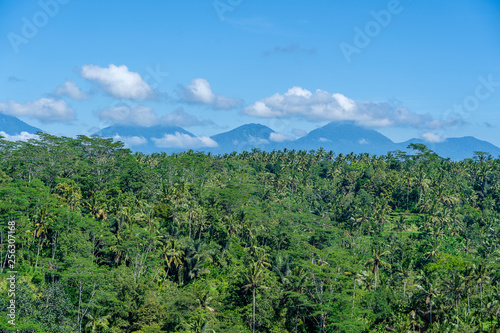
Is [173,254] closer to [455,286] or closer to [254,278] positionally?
[254,278]

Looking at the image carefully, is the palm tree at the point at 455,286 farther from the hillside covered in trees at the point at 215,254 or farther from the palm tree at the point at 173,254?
the palm tree at the point at 173,254

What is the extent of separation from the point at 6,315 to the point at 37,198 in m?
24.4

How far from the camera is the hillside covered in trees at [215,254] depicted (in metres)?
54.0

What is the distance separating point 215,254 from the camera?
254 ft

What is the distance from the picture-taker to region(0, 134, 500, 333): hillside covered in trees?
177ft

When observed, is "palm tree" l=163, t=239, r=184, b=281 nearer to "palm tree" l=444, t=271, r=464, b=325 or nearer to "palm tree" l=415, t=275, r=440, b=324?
"palm tree" l=415, t=275, r=440, b=324

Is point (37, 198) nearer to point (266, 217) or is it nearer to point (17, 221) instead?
point (17, 221)

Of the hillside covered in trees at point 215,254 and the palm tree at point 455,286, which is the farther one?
the palm tree at point 455,286

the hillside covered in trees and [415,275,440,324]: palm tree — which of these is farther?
[415,275,440,324]: palm tree

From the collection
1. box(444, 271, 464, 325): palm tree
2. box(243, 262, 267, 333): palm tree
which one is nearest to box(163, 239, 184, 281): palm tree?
box(243, 262, 267, 333): palm tree

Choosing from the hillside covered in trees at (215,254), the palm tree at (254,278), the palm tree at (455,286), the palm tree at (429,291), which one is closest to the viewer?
the hillside covered in trees at (215,254)

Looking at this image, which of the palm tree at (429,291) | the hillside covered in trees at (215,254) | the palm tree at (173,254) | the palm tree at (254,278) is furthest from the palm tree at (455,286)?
the palm tree at (173,254)

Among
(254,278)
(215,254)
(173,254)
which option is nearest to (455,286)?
(254,278)

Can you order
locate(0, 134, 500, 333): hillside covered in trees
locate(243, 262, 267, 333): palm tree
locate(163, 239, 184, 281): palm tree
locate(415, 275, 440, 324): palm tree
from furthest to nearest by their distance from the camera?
locate(163, 239, 184, 281): palm tree, locate(415, 275, 440, 324): palm tree, locate(243, 262, 267, 333): palm tree, locate(0, 134, 500, 333): hillside covered in trees
